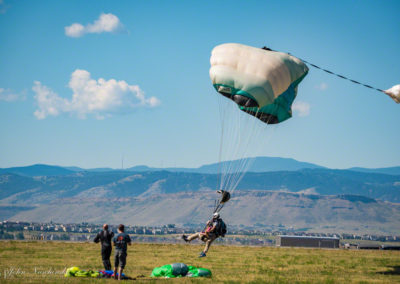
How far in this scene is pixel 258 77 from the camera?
30875mm

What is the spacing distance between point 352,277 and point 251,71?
39.7ft

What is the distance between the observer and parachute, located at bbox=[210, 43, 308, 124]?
102 feet

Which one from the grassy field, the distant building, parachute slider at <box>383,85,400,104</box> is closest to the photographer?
the grassy field

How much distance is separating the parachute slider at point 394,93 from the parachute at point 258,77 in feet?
18.5

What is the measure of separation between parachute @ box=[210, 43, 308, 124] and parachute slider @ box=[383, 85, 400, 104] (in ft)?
18.5

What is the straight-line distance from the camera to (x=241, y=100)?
32094 millimetres

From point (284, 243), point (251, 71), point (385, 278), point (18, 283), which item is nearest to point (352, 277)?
point (385, 278)

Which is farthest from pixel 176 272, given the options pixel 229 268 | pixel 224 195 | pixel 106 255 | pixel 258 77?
pixel 258 77

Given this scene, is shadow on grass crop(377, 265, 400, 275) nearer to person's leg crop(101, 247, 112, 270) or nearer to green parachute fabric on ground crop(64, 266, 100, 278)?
person's leg crop(101, 247, 112, 270)


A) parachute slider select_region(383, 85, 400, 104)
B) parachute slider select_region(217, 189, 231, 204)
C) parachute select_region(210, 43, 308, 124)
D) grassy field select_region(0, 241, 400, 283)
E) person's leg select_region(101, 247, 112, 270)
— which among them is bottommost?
grassy field select_region(0, 241, 400, 283)

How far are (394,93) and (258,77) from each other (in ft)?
23.3

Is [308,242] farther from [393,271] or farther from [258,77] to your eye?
[258,77]

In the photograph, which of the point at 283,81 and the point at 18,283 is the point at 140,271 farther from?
the point at 283,81

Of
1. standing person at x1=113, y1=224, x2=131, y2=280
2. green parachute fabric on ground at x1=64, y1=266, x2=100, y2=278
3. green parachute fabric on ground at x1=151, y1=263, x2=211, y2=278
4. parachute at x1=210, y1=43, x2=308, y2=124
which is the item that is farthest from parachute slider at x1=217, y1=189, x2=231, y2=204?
green parachute fabric on ground at x1=64, y1=266, x2=100, y2=278
